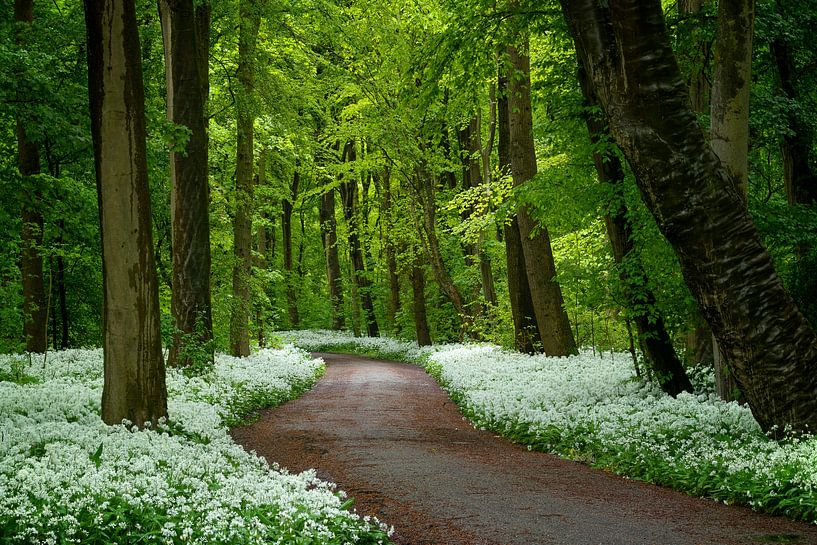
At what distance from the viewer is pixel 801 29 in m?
10.4

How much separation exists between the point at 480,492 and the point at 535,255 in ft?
37.2

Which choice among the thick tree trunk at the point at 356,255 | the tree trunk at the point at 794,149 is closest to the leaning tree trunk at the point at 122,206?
the tree trunk at the point at 794,149

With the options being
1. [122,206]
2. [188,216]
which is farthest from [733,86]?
[188,216]

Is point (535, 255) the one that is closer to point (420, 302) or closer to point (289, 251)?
point (420, 302)

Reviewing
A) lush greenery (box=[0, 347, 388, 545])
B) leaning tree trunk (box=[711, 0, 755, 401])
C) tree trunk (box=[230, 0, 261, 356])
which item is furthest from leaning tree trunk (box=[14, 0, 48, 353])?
leaning tree trunk (box=[711, 0, 755, 401])

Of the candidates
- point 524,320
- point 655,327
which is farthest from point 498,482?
point 524,320

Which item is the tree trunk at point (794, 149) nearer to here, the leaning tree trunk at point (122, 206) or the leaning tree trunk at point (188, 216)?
the leaning tree trunk at point (122, 206)

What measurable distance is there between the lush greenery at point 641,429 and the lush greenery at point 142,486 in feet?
12.0

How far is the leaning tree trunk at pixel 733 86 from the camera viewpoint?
8.16 m

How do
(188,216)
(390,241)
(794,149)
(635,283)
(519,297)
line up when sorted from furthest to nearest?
1. (390,241)
2. (519,297)
3. (188,216)
4. (794,149)
5. (635,283)

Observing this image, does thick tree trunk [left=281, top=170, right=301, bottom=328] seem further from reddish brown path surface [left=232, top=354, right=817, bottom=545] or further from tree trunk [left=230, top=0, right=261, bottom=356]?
reddish brown path surface [left=232, top=354, right=817, bottom=545]

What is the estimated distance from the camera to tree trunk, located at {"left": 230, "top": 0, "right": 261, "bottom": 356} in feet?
57.6

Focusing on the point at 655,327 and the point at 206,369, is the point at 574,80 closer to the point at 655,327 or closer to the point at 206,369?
the point at 655,327

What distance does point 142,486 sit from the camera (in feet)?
18.0
